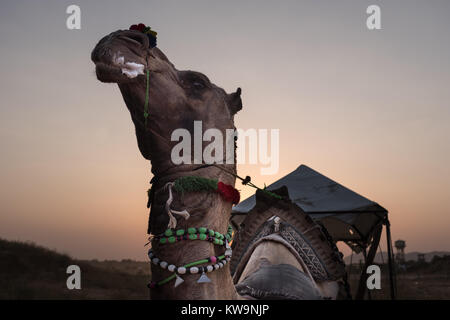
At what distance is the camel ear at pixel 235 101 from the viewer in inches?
92.7

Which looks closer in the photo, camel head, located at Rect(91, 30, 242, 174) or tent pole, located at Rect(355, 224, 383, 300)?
camel head, located at Rect(91, 30, 242, 174)

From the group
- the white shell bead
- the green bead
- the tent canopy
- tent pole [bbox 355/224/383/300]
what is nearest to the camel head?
the green bead

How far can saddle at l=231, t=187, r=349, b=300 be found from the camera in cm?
348

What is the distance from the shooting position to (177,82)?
2.14 meters

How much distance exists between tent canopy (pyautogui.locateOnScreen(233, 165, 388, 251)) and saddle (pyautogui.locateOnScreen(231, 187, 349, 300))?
7.98 ft

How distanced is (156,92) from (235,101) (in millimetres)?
530

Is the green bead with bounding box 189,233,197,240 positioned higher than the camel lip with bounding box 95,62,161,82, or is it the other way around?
the camel lip with bounding box 95,62,161,82

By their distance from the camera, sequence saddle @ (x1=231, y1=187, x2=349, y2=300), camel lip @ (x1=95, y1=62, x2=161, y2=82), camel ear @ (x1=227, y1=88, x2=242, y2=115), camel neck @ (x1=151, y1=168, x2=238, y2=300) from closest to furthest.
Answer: camel lip @ (x1=95, y1=62, x2=161, y2=82), camel neck @ (x1=151, y1=168, x2=238, y2=300), camel ear @ (x1=227, y1=88, x2=242, y2=115), saddle @ (x1=231, y1=187, x2=349, y2=300)

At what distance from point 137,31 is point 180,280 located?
46.5 inches

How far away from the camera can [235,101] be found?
237 centimetres

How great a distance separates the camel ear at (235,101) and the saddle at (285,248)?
1092 mm

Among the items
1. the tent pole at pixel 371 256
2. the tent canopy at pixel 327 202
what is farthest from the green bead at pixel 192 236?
the tent pole at pixel 371 256

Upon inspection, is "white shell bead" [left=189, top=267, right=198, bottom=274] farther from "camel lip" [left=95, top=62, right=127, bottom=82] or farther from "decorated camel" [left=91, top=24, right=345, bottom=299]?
"camel lip" [left=95, top=62, right=127, bottom=82]
